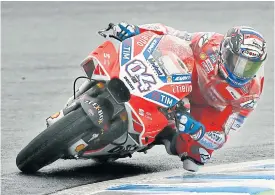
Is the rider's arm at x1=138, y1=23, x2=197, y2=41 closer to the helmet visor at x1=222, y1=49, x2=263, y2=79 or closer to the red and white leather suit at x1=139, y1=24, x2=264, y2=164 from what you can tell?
the red and white leather suit at x1=139, y1=24, x2=264, y2=164

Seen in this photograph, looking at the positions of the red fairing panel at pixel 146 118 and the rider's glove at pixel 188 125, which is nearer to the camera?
the red fairing panel at pixel 146 118

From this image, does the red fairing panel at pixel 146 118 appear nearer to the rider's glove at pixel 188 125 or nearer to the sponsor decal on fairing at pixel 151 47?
the rider's glove at pixel 188 125

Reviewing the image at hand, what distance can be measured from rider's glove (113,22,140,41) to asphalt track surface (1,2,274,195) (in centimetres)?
116

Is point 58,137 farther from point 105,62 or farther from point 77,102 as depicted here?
point 105,62

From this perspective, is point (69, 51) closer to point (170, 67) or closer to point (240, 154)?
point (240, 154)

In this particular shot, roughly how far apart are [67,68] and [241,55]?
23.0ft

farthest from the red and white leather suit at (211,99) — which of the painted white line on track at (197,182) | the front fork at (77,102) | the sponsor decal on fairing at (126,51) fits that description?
the front fork at (77,102)

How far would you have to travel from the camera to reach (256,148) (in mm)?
9188

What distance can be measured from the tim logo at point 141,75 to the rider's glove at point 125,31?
736 millimetres

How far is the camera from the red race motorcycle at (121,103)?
7250mm

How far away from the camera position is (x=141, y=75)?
23.9 ft

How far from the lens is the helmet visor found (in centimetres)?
742

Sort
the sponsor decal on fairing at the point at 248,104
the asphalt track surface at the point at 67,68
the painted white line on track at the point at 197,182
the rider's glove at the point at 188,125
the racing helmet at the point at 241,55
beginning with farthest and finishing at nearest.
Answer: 1. the asphalt track surface at the point at 67,68
2. the sponsor decal on fairing at the point at 248,104
3. the rider's glove at the point at 188,125
4. the racing helmet at the point at 241,55
5. the painted white line on track at the point at 197,182

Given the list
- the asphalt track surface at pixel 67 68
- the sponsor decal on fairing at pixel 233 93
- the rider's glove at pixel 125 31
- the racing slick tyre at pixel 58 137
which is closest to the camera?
the racing slick tyre at pixel 58 137
